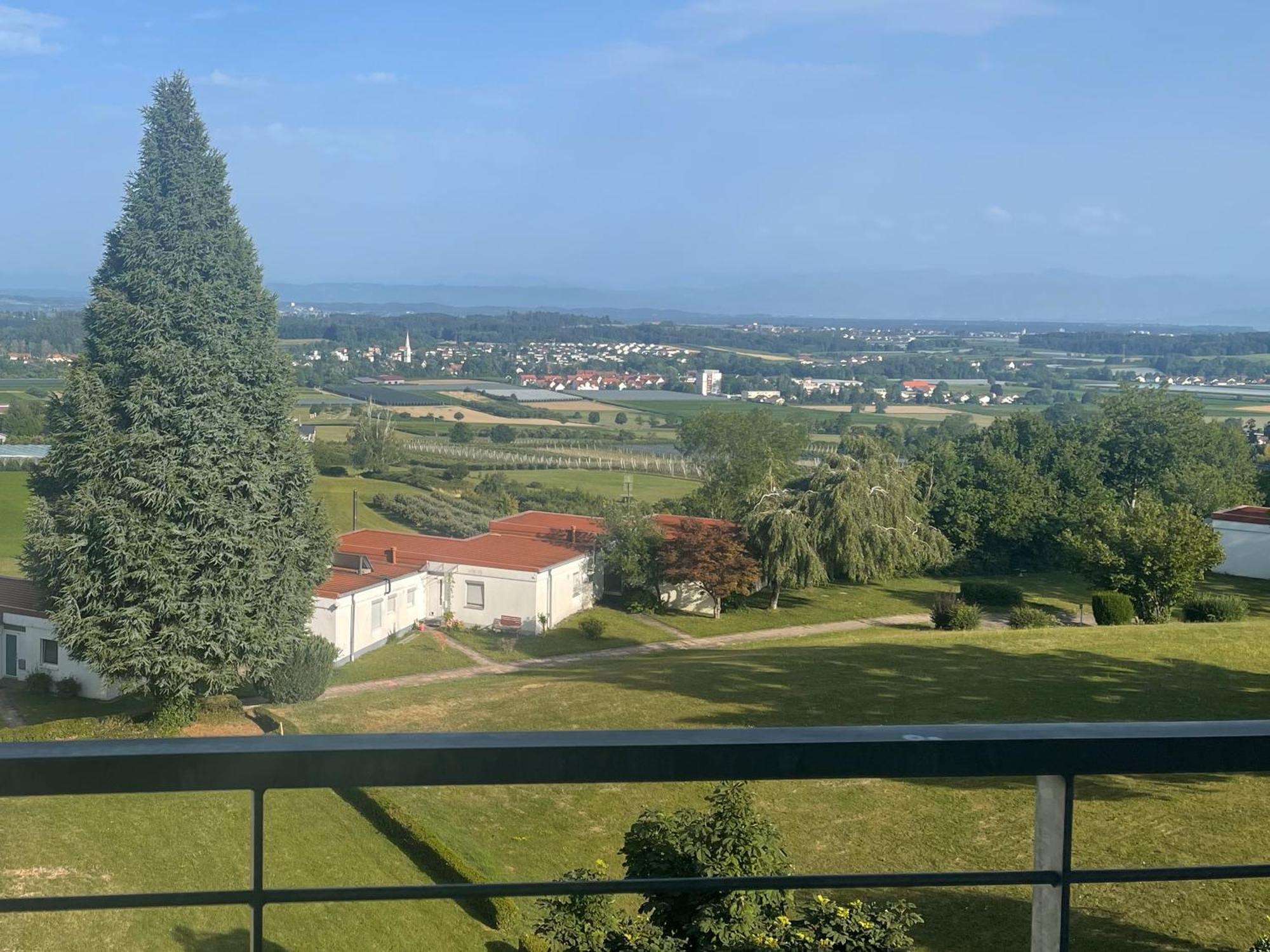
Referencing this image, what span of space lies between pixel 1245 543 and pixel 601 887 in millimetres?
27972

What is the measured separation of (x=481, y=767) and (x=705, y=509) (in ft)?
95.3

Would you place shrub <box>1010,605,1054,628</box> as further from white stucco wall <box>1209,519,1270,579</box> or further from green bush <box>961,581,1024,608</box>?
white stucco wall <box>1209,519,1270,579</box>

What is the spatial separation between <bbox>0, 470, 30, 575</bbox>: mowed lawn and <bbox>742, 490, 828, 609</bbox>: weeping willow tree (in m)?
14.2

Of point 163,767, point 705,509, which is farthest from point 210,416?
point 705,509

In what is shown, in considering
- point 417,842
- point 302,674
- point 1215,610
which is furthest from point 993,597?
point 417,842

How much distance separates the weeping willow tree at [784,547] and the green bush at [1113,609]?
226 inches

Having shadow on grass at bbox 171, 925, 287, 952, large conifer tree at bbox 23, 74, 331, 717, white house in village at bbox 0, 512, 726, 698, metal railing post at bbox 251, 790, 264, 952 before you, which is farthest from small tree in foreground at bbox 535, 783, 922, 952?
white house in village at bbox 0, 512, 726, 698

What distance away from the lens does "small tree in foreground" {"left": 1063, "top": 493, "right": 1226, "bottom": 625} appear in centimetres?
2016

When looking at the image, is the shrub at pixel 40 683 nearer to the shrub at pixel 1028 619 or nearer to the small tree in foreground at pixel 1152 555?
the shrub at pixel 1028 619

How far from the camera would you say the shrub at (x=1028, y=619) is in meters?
20.7

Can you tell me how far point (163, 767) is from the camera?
3.42 feet

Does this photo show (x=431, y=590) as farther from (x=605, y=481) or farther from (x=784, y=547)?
(x=605, y=481)

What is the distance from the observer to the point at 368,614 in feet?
65.5

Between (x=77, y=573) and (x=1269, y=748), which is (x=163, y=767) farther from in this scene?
(x=77, y=573)
